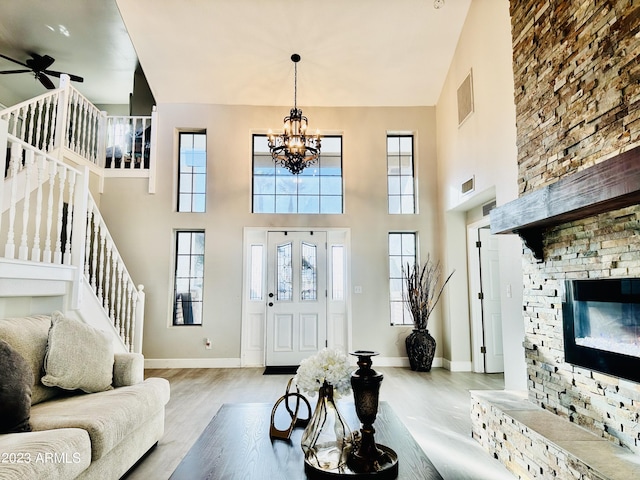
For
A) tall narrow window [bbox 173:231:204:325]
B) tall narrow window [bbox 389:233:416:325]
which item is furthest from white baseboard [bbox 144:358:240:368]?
tall narrow window [bbox 389:233:416:325]

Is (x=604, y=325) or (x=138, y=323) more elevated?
(x=604, y=325)

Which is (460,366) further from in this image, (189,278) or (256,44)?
(256,44)

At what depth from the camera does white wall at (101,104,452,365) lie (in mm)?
5910

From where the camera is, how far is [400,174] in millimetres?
6359

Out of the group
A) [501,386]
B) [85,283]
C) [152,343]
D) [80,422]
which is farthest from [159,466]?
[501,386]

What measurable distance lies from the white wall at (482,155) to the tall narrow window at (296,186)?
1.66m

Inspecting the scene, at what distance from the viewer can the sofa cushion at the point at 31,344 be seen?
7.91 ft

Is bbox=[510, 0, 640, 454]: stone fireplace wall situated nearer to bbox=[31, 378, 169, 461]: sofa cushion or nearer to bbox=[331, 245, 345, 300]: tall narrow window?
bbox=[31, 378, 169, 461]: sofa cushion

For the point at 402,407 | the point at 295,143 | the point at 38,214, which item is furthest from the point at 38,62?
the point at 402,407

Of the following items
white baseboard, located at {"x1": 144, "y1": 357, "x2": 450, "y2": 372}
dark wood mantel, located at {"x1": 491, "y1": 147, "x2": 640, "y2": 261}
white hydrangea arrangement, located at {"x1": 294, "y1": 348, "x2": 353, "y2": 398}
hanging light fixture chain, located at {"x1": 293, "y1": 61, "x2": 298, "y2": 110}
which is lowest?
white baseboard, located at {"x1": 144, "y1": 357, "x2": 450, "y2": 372}

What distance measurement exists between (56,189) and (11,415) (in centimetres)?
343

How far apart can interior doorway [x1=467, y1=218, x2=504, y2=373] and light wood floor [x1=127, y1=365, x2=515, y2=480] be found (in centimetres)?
31

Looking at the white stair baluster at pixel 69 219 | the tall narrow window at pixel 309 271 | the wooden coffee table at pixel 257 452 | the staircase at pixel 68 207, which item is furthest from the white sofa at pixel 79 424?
the tall narrow window at pixel 309 271

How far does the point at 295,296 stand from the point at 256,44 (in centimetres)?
368
